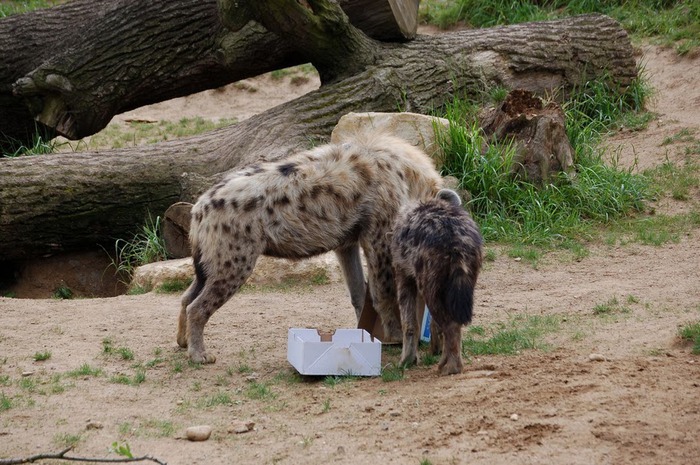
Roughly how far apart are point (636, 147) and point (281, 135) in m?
3.31

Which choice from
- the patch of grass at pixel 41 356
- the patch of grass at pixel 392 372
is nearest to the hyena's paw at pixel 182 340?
the patch of grass at pixel 41 356

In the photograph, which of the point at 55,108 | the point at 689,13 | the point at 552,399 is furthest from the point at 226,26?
the point at 689,13

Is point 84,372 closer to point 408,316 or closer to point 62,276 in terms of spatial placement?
point 408,316

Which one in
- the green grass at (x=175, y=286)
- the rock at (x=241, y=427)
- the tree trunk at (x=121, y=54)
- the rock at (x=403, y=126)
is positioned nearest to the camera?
the rock at (x=241, y=427)

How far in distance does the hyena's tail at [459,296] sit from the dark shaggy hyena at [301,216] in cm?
84

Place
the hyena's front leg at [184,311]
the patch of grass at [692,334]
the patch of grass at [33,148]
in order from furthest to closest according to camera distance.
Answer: the patch of grass at [33,148] < the hyena's front leg at [184,311] < the patch of grass at [692,334]

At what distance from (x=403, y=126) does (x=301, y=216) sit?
2.37 metres

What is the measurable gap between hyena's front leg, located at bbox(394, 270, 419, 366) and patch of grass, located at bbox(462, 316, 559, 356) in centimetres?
31

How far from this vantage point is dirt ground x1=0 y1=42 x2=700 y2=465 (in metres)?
3.69

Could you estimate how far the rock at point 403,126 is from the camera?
7211 millimetres

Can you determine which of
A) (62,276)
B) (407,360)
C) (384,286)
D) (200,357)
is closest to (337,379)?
(407,360)

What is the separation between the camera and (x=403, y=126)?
743 cm

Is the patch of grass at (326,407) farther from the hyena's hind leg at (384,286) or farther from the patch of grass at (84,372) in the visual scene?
the patch of grass at (84,372)

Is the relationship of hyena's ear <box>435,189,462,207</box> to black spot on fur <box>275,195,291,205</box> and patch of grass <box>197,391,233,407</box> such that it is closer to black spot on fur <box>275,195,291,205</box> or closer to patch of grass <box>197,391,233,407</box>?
black spot on fur <box>275,195,291,205</box>
